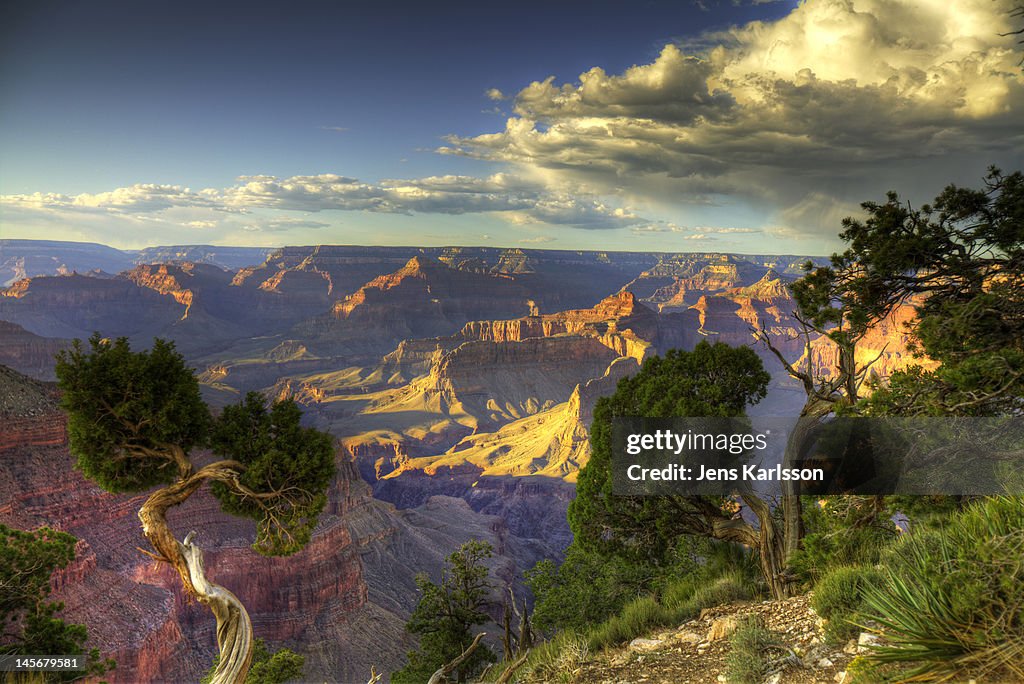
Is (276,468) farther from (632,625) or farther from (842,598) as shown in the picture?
(842,598)

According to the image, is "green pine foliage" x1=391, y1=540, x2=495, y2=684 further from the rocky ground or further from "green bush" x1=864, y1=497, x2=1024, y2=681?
"green bush" x1=864, y1=497, x2=1024, y2=681

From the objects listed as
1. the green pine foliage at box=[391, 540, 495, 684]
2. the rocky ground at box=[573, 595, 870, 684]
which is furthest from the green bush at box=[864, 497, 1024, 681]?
the green pine foliage at box=[391, 540, 495, 684]

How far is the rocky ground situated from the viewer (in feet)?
23.9

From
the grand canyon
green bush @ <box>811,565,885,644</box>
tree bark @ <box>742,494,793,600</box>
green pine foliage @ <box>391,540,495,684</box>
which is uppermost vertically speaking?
green bush @ <box>811,565,885,644</box>

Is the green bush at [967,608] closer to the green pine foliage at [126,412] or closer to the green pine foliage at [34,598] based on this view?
the green pine foliage at [126,412]

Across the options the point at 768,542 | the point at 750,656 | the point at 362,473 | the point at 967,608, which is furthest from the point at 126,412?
the point at 362,473

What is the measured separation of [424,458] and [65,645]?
3883 inches

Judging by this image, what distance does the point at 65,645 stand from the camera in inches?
561

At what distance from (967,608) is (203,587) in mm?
12018

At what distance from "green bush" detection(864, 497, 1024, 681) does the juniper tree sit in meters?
11.5

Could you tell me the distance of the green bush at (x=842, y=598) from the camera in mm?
7852

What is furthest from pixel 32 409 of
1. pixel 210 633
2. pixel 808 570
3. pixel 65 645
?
pixel 808 570

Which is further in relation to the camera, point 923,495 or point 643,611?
point 643,611

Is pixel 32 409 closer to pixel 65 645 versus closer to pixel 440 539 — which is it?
pixel 65 645
